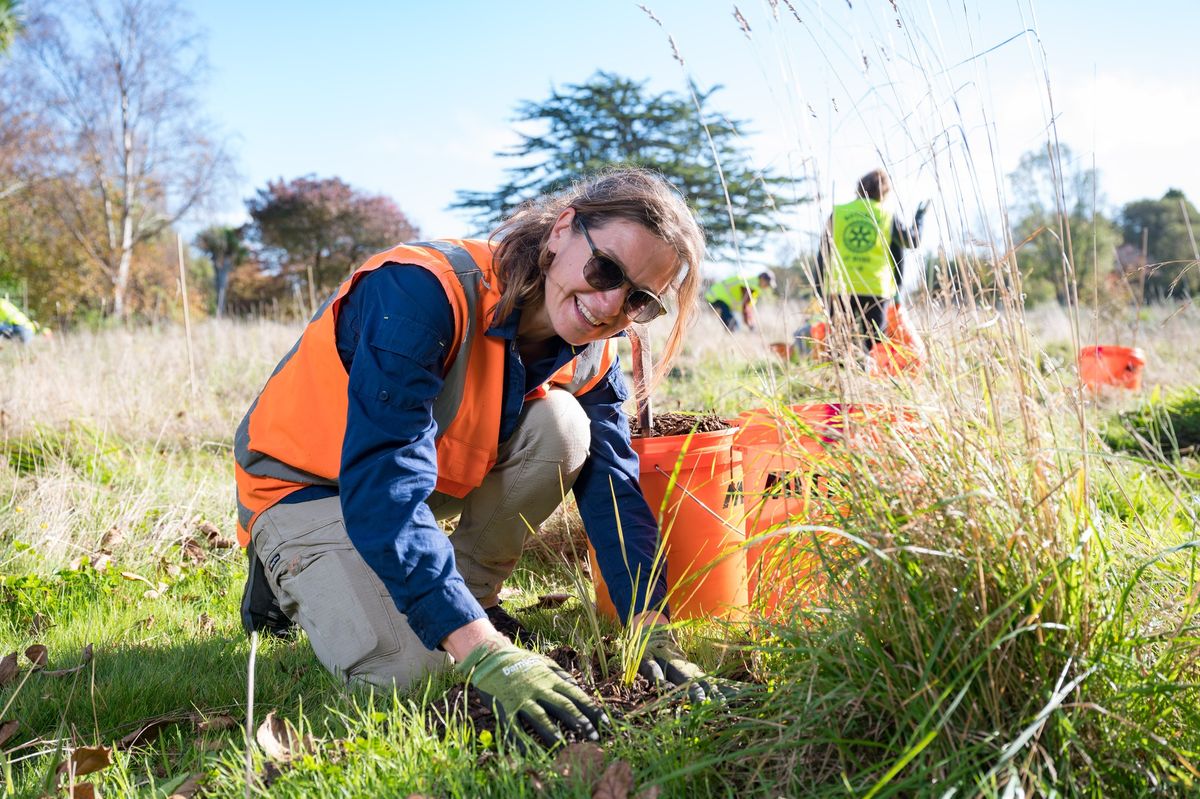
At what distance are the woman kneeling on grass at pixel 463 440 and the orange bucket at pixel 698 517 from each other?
0.31 ft

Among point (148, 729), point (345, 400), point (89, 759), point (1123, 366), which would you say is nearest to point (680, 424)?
point (345, 400)

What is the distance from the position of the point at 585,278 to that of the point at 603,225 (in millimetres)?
138

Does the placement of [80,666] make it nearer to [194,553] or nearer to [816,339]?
[194,553]

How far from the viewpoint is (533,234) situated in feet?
7.04

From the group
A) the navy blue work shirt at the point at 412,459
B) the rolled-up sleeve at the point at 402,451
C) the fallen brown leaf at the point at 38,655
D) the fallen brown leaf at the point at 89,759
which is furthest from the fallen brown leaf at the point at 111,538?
the rolled-up sleeve at the point at 402,451

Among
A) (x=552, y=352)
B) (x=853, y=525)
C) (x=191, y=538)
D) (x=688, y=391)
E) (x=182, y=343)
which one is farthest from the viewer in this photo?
(x=182, y=343)

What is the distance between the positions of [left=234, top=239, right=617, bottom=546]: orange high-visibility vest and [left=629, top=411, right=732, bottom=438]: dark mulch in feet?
1.53

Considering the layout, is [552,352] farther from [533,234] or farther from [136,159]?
[136,159]

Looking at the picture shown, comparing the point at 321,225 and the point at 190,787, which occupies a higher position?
the point at 321,225

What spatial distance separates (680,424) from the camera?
9.14 ft

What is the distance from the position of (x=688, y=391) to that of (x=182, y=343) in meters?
6.11

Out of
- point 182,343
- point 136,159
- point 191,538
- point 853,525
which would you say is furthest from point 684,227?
point 136,159

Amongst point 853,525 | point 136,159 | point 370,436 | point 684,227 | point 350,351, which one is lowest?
point 853,525

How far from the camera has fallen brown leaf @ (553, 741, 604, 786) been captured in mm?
1436
